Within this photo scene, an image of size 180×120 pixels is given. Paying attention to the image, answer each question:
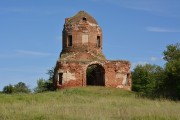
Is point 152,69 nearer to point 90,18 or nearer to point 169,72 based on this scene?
point 90,18

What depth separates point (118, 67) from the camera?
33.6 meters

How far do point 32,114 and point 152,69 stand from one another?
33634 mm

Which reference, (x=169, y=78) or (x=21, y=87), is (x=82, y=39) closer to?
(x=169, y=78)

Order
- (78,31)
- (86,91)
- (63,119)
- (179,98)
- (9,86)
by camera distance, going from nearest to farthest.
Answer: (63,119) → (179,98) → (86,91) → (78,31) → (9,86)

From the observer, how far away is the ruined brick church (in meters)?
32.9

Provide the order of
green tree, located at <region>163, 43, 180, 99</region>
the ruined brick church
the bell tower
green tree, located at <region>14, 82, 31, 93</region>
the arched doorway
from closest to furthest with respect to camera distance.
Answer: green tree, located at <region>163, 43, 180, 99</region> < the ruined brick church < the arched doorway < the bell tower < green tree, located at <region>14, 82, 31, 93</region>

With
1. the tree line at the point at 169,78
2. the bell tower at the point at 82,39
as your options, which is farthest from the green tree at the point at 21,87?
the tree line at the point at 169,78

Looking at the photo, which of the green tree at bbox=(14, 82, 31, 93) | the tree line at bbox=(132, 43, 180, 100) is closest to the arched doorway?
the tree line at bbox=(132, 43, 180, 100)

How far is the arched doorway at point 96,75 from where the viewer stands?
34319 millimetres

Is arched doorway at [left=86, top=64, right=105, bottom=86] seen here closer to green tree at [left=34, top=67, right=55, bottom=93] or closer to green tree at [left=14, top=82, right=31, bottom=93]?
green tree at [left=34, top=67, right=55, bottom=93]

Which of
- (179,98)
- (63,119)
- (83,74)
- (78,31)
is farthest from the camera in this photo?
(78,31)

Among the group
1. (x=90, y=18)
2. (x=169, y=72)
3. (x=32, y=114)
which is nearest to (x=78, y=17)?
(x=90, y=18)

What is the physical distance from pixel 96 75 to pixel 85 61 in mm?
3462

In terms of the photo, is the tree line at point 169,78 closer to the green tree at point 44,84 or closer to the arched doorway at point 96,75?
the arched doorway at point 96,75
